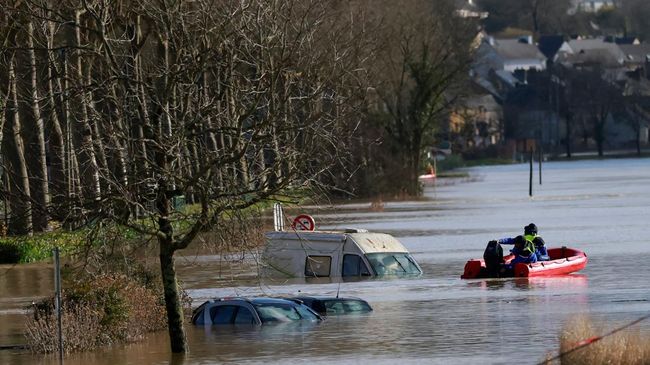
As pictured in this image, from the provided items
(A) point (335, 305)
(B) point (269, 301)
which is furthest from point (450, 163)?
(B) point (269, 301)

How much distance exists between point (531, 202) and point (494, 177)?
46039 millimetres

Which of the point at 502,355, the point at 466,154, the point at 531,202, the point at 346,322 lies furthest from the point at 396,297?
the point at 466,154

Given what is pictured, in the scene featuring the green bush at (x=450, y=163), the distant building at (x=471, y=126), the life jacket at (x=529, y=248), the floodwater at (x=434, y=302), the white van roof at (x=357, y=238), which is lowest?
the floodwater at (x=434, y=302)

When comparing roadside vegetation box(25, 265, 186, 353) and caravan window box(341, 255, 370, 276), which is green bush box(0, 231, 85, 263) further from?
roadside vegetation box(25, 265, 186, 353)

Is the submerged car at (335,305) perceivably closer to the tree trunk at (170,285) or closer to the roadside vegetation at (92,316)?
the roadside vegetation at (92,316)

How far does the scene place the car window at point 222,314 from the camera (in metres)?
33.1

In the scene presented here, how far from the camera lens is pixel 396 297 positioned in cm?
3969

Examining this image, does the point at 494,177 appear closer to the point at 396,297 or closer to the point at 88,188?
the point at 396,297

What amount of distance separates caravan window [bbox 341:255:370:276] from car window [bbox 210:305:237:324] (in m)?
9.93

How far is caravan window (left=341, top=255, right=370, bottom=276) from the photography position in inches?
1684

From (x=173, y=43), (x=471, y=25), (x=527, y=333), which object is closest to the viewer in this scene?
(x=173, y=43)

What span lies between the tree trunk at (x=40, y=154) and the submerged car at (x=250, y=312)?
3822 mm

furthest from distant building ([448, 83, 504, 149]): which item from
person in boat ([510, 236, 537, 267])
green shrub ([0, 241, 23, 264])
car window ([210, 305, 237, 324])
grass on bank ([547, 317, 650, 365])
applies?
grass on bank ([547, 317, 650, 365])

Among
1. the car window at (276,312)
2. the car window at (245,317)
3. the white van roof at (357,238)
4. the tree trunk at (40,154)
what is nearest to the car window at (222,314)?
the car window at (245,317)
